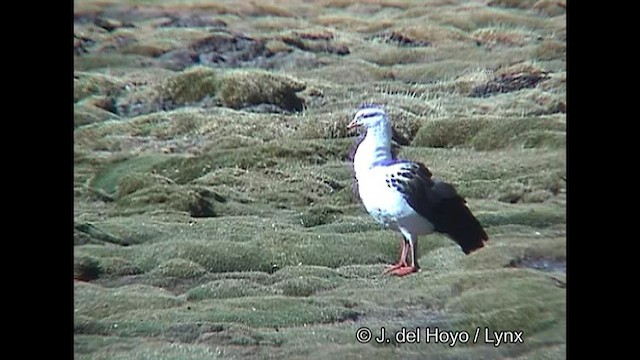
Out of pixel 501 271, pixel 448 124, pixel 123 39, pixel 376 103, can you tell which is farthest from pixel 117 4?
pixel 501 271

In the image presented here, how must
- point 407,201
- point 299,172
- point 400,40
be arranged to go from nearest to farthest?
point 407,201 → point 299,172 → point 400,40

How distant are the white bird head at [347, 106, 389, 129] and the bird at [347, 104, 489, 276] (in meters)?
0.03

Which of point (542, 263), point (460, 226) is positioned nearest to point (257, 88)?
point (460, 226)

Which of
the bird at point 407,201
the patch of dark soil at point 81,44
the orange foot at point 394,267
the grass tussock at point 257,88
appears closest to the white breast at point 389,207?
the bird at point 407,201

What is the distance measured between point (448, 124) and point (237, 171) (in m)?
0.87

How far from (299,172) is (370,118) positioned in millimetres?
356

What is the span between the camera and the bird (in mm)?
3727

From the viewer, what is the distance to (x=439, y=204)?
3.75 m

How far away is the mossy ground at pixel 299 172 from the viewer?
3643 mm

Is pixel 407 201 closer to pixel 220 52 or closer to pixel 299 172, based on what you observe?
pixel 299 172

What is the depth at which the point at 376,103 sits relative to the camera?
3.85m

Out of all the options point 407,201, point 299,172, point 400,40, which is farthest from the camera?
point 400,40

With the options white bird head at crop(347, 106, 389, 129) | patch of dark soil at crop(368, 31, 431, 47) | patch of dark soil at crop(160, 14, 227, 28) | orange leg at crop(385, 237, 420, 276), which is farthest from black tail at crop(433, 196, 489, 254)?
patch of dark soil at crop(160, 14, 227, 28)
